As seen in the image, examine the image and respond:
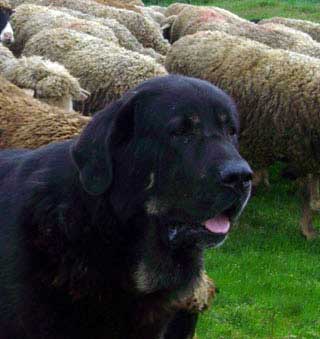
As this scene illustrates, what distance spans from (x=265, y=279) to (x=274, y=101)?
167 centimetres

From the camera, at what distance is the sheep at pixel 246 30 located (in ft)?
35.6

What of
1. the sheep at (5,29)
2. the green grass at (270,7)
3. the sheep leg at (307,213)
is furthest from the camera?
the green grass at (270,7)

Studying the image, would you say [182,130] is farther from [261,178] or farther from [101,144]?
[261,178]

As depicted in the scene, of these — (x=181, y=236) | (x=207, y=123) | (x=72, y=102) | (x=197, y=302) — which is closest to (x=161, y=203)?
(x=181, y=236)

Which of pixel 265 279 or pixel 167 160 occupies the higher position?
pixel 167 160

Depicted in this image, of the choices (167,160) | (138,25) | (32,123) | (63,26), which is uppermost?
(167,160)

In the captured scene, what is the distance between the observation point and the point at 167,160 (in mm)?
2666

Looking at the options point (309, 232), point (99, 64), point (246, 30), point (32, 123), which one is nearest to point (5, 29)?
point (246, 30)

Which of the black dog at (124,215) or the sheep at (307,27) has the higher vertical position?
the black dog at (124,215)

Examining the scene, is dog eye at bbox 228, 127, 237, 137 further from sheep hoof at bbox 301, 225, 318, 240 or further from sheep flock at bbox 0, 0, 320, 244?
sheep hoof at bbox 301, 225, 318, 240

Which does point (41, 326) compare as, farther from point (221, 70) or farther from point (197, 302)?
point (221, 70)

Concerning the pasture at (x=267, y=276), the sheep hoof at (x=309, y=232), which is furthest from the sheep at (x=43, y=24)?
the sheep hoof at (x=309, y=232)

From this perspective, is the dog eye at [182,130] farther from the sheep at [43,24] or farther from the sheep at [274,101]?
the sheep at [43,24]

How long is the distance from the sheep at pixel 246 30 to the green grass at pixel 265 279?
2.97 metres
